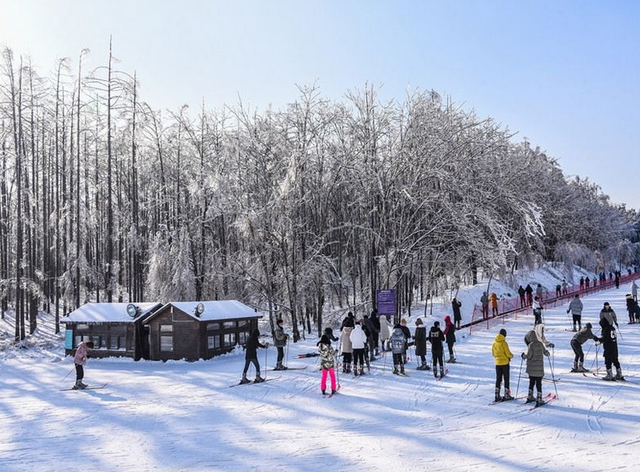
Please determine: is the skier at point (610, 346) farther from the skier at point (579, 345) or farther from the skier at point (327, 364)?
the skier at point (327, 364)

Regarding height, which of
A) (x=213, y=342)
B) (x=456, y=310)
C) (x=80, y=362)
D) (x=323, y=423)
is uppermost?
(x=456, y=310)

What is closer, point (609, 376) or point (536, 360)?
point (536, 360)

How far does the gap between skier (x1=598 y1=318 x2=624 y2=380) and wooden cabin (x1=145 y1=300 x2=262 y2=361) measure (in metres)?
13.4

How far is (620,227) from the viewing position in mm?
79812

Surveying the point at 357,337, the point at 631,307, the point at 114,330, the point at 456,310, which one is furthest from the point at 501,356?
the point at 114,330

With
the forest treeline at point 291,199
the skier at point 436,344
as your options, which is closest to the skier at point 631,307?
the forest treeline at point 291,199

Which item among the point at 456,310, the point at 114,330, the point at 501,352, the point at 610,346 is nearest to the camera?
the point at 501,352

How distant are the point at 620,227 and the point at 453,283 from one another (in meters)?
63.0

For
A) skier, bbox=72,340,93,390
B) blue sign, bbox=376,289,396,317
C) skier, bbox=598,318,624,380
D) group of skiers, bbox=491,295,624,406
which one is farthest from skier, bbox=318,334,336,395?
skier, bbox=72,340,93,390

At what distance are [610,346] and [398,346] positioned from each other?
5322 mm

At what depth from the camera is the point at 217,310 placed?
21.4 m

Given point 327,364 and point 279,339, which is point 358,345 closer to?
point 327,364

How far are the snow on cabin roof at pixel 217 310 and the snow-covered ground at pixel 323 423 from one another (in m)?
3.36

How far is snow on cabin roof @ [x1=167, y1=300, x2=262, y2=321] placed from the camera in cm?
2030
